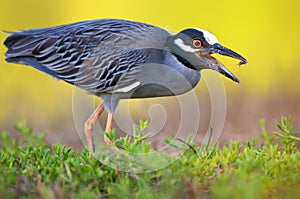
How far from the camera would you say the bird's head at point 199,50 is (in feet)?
19.3

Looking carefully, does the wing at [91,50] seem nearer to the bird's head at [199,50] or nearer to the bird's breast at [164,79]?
the bird's breast at [164,79]

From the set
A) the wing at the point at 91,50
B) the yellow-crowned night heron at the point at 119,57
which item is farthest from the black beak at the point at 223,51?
the wing at the point at 91,50

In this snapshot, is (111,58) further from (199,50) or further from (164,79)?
(199,50)

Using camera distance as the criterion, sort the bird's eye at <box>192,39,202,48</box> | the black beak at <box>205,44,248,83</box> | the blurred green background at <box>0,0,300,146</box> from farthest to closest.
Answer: the blurred green background at <box>0,0,300,146</box>
the bird's eye at <box>192,39,202,48</box>
the black beak at <box>205,44,248,83</box>

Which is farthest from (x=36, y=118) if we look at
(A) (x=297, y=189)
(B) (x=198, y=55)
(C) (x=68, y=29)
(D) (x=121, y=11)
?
(A) (x=297, y=189)

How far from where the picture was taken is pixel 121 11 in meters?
13.5

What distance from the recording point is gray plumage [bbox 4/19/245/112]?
598 cm

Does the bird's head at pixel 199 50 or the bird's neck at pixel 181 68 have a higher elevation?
the bird's head at pixel 199 50

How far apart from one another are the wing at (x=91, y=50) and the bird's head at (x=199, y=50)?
0.21 m

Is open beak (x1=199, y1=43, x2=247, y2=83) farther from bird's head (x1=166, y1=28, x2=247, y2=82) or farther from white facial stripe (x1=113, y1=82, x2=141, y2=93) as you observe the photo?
white facial stripe (x1=113, y1=82, x2=141, y2=93)

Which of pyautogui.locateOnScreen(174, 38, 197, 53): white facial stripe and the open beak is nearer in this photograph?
the open beak

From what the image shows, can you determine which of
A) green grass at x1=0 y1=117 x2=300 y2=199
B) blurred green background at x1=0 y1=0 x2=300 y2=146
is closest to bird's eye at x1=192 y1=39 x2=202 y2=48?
green grass at x1=0 y1=117 x2=300 y2=199

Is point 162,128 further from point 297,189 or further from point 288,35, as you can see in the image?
point 288,35

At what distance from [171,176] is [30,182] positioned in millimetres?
966
